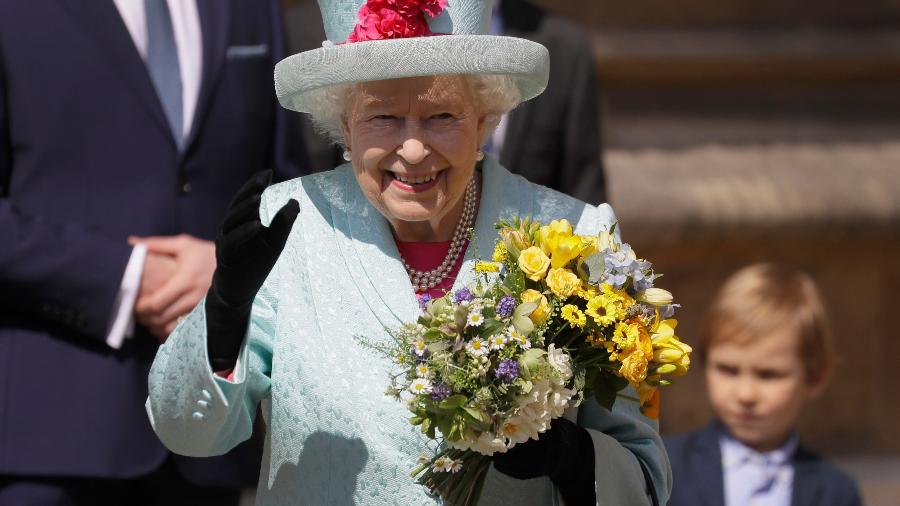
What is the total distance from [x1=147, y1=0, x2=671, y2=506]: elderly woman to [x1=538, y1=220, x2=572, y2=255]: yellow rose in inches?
8.0

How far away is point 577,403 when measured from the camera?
118 inches

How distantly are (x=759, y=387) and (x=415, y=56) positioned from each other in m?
1.87

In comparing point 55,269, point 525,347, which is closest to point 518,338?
point 525,347

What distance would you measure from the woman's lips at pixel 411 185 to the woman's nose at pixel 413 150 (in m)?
0.05

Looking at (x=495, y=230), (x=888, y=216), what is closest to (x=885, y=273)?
(x=888, y=216)

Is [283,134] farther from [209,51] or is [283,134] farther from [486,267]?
[486,267]

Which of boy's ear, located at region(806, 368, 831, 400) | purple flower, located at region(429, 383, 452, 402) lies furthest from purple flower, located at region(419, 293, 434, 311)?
boy's ear, located at region(806, 368, 831, 400)

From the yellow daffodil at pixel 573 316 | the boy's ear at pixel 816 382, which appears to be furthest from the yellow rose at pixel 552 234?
the boy's ear at pixel 816 382

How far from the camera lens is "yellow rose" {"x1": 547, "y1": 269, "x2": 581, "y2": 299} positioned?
297 centimetres

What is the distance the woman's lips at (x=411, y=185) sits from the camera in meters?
A: 3.20

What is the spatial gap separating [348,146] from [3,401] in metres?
1.04

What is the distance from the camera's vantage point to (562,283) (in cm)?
297

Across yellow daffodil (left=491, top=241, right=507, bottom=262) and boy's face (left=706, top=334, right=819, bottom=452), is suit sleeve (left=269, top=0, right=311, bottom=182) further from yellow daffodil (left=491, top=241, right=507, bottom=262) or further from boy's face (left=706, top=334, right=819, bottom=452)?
yellow daffodil (left=491, top=241, right=507, bottom=262)

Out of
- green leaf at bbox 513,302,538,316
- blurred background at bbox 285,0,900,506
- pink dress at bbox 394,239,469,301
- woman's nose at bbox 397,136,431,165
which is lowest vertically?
blurred background at bbox 285,0,900,506
